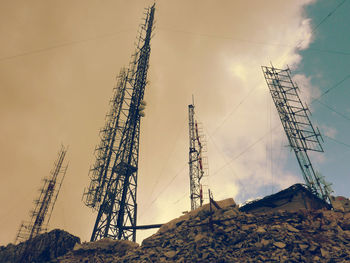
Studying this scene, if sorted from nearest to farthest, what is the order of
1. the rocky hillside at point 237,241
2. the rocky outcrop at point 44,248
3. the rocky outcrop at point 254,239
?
the rocky outcrop at point 254,239 → the rocky hillside at point 237,241 → the rocky outcrop at point 44,248

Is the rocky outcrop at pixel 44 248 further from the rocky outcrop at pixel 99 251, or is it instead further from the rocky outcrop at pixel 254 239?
the rocky outcrop at pixel 254 239

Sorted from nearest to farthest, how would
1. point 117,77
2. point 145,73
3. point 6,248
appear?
point 6,248
point 145,73
point 117,77

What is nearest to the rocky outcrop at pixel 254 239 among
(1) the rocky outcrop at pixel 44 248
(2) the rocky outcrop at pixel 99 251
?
(2) the rocky outcrop at pixel 99 251

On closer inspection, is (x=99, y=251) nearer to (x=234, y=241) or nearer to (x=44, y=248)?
(x=44, y=248)

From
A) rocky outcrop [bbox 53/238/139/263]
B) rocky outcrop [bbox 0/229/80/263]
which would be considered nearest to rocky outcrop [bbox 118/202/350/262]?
rocky outcrop [bbox 53/238/139/263]

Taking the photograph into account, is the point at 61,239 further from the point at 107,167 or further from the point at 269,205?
the point at 269,205

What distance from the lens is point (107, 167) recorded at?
41.6m

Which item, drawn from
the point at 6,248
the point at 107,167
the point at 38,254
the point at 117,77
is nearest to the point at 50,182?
the point at 107,167

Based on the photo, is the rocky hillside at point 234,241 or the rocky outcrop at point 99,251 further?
the rocky outcrop at point 99,251

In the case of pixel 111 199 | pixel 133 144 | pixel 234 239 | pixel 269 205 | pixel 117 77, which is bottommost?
pixel 234 239

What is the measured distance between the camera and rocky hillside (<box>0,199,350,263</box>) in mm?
14977

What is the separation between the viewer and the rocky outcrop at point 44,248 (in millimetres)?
23375

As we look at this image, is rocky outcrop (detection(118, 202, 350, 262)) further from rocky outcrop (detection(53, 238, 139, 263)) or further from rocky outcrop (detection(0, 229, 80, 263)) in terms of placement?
rocky outcrop (detection(0, 229, 80, 263))

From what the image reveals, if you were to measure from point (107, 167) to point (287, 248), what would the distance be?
33.3 meters
